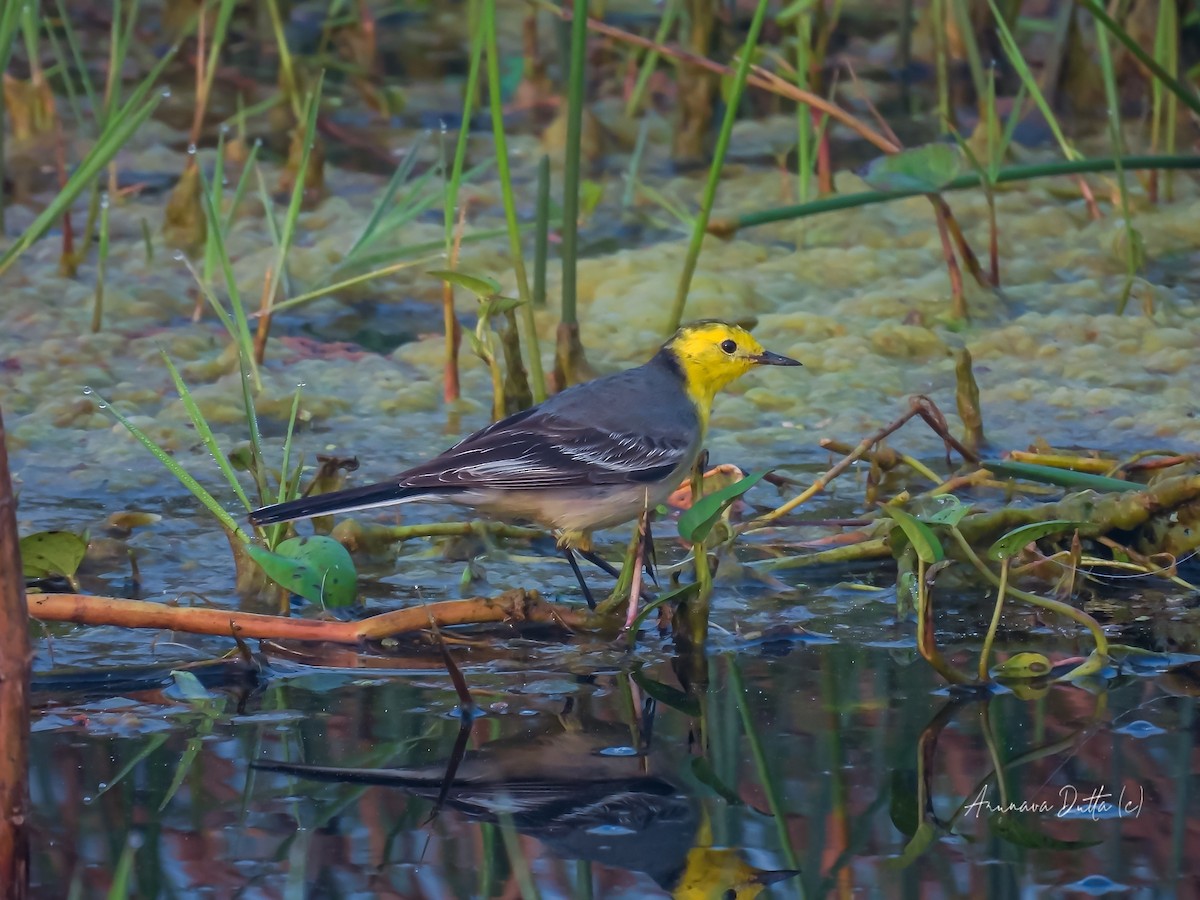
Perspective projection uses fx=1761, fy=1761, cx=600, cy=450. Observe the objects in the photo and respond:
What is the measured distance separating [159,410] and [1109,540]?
250 centimetres

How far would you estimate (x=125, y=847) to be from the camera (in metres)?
2.28

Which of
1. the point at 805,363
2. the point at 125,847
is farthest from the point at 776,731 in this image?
the point at 805,363

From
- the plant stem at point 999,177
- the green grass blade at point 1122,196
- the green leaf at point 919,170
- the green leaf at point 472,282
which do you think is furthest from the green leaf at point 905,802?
the green grass blade at point 1122,196

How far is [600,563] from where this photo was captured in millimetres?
3717

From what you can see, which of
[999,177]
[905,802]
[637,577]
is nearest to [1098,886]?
[905,802]

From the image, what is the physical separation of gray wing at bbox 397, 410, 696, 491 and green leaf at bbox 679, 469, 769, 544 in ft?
2.38

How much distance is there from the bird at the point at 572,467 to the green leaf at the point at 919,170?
979 mm

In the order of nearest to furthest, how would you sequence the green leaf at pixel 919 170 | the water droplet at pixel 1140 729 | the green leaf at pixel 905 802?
the green leaf at pixel 905 802 < the water droplet at pixel 1140 729 < the green leaf at pixel 919 170

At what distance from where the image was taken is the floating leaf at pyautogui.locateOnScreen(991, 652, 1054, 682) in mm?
2945

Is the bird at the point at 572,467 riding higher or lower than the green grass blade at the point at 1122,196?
lower

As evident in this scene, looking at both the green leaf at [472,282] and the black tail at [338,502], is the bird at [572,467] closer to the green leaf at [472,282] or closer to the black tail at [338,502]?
the black tail at [338,502]

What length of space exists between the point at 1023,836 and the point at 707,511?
2.78 ft

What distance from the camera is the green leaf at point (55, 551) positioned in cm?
337

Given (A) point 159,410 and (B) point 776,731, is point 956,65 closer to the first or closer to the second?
(A) point 159,410
